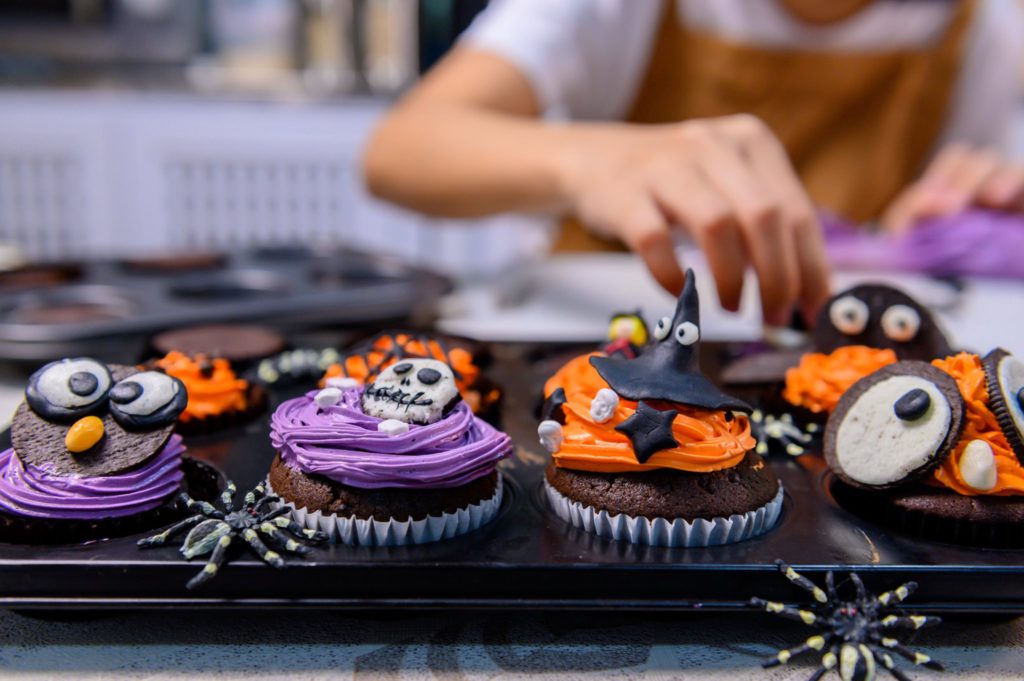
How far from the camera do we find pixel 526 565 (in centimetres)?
90

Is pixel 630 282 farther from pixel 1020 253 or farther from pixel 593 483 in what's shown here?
pixel 593 483

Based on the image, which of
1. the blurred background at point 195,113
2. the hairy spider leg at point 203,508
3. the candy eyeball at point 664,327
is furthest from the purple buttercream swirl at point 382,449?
the blurred background at point 195,113

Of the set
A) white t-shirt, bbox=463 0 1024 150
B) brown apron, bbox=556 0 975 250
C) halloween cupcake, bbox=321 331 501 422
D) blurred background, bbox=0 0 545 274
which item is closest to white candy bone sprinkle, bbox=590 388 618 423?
halloween cupcake, bbox=321 331 501 422

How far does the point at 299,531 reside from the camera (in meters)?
0.95

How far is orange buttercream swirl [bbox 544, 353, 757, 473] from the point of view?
1.03 meters

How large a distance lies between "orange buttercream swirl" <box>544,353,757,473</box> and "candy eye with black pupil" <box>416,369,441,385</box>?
0.17 m

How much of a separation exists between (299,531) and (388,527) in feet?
0.32

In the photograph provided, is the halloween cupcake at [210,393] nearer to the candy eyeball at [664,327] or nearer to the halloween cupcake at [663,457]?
the halloween cupcake at [663,457]

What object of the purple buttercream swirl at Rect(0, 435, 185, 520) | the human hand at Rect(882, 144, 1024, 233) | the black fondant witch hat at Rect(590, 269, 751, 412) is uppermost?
the human hand at Rect(882, 144, 1024, 233)

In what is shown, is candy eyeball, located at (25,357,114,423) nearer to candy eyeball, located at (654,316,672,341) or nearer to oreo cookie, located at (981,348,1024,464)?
candy eyeball, located at (654,316,672,341)

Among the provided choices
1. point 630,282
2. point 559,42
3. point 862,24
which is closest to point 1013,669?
point 630,282

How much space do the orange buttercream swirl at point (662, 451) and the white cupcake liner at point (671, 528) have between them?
0.06 metres

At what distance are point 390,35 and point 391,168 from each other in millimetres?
1742

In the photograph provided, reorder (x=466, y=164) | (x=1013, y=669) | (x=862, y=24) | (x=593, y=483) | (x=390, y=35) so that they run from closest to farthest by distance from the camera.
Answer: (x=1013, y=669)
(x=593, y=483)
(x=466, y=164)
(x=862, y=24)
(x=390, y=35)
